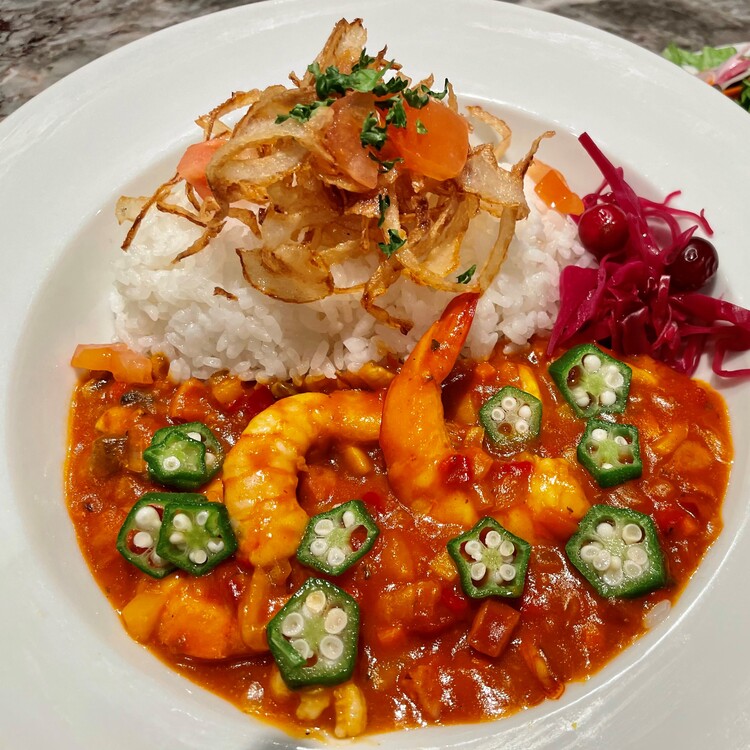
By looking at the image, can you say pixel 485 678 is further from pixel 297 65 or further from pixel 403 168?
pixel 297 65

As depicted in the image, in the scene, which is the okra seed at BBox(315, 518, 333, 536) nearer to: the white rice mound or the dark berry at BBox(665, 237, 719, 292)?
the white rice mound

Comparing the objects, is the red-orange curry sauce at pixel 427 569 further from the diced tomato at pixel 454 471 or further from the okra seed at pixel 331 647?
the okra seed at pixel 331 647

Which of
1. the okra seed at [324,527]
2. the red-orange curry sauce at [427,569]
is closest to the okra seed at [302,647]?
the red-orange curry sauce at [427,569]

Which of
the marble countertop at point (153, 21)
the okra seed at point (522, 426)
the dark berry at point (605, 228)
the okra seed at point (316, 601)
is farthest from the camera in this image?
the marble countertop at point (153, 21)

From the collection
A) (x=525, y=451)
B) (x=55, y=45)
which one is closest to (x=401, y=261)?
(x=525, y=451)

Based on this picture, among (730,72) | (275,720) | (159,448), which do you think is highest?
(730,72)

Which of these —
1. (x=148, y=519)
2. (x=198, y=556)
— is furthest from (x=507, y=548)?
(x=148, y=519)
